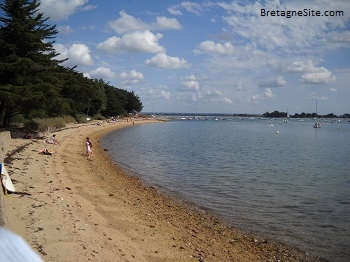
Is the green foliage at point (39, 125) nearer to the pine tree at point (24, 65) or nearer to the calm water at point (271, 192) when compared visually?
the pine tree at point (24, 65)

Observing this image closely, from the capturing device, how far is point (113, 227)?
9.48m

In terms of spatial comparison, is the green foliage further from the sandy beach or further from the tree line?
the sandy beach

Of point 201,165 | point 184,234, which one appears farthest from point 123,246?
point 201,165

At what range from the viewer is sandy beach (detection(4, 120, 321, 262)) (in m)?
7.31

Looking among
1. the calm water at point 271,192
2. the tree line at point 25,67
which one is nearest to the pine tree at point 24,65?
the tree line at point 25,67

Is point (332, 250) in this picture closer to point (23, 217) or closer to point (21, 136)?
point (23, 217)

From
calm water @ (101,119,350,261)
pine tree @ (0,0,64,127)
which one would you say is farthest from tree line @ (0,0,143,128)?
calm water @ (101,119,350,261)

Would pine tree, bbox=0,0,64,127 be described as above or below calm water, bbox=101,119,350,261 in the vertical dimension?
above

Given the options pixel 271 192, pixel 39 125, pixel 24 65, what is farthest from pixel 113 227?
pixel 39 125

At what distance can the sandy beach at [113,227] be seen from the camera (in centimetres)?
731

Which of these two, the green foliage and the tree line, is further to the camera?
the green foliage

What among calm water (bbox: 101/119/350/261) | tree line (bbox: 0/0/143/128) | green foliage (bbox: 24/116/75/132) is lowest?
calm water (bbox: 101/119/350/261)

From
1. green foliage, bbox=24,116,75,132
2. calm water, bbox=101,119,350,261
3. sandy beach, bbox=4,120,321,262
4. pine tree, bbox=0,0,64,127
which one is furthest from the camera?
green foliage, bbox=24,116,75,132

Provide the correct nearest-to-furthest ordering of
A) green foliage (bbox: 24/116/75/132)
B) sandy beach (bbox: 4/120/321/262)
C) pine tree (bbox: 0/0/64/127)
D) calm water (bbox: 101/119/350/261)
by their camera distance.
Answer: sandy beach (bbox: 4/120/321/262), calm water (bbox: 101/119/350/261), pine tree (bbox: 0/0/64/127), green foliage (bbox: 24/116/75/132)
